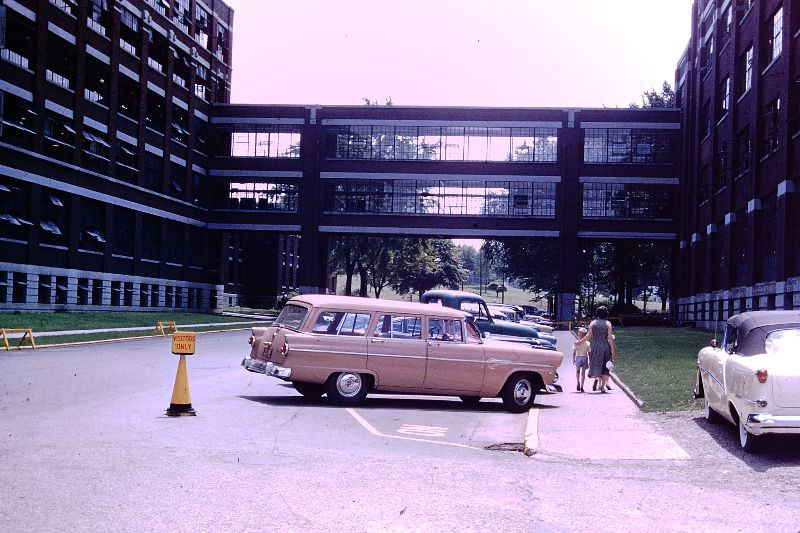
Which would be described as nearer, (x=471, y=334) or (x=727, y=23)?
(x=471, y=334)

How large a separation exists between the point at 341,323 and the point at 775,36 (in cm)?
2831

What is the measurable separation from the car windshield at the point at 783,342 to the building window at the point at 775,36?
27.0 m

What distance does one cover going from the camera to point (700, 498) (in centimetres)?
845

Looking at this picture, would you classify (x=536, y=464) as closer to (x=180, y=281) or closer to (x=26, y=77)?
(x=26, y=77)

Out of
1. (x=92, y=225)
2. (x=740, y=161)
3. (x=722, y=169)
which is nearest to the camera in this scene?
(x=740, y=161)

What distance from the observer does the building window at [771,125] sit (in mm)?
35594

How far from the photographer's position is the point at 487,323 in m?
23.9

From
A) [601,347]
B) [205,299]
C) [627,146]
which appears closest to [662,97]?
[627,146]

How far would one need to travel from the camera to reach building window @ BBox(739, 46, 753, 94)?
133ft

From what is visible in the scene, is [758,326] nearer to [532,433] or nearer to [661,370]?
[532,433]

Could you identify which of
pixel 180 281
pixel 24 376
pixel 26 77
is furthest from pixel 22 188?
pixel 24 376

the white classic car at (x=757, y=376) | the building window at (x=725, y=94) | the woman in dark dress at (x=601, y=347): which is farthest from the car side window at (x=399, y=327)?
the building window at (x=725, y=94)

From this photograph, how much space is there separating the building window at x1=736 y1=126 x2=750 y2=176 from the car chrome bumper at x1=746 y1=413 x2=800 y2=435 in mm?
32014

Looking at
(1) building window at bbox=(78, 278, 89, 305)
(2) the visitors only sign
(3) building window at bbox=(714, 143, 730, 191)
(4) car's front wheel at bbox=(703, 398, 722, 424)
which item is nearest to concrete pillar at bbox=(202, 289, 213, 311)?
(1) building window at bbox=(78, 278, 89, 305)
